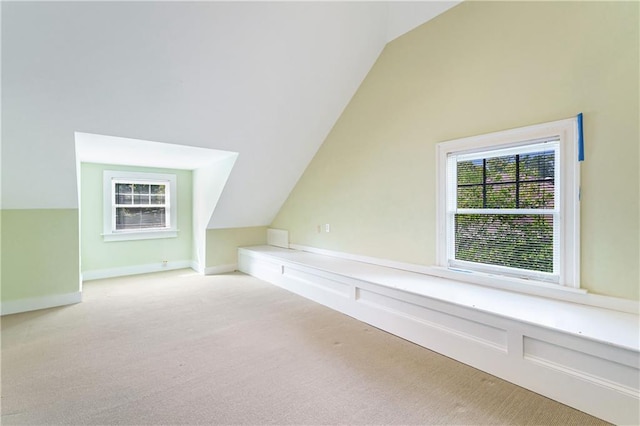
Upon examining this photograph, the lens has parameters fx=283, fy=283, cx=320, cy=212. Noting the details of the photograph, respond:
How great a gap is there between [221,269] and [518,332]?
4.47 metres

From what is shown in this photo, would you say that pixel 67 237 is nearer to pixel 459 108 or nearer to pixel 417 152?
pixel 417 152

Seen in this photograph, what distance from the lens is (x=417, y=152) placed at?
122 inches

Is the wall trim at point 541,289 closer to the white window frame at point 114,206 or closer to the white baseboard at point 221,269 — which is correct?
the white baseboard at point 221,269

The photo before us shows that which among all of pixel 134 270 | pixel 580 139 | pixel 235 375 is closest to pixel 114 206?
pixel 134 270

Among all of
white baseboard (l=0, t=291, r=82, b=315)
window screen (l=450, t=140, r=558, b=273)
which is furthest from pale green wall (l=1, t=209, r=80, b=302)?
window screen (l=450, t=140, r=558, b=273)

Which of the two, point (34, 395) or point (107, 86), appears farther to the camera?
point (107, 86)

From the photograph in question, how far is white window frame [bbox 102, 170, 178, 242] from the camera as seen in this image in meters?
4.66

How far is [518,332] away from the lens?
1.91 metres

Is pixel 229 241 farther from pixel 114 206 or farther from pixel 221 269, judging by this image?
pixel 114 206

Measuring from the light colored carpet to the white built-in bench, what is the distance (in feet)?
0.32

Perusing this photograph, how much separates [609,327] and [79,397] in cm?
339

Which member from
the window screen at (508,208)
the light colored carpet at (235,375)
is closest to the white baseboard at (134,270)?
the light colored carpet at (235,375)

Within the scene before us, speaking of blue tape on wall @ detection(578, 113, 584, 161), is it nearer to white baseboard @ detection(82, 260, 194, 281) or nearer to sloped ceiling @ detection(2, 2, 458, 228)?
sloped ceiling @ detection(2, 2, 458, 228)

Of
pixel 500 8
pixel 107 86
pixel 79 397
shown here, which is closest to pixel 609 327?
pixel 500 8
